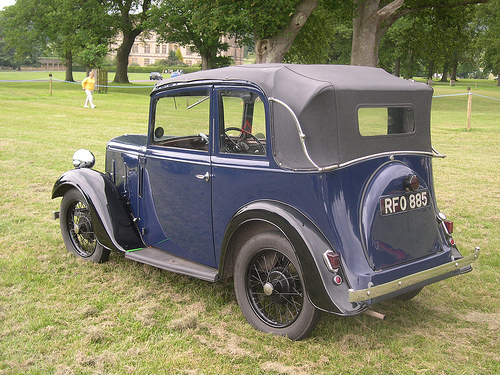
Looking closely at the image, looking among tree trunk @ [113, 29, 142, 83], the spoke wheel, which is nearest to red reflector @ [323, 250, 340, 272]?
the spoke wheel

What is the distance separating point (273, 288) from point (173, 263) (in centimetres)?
107

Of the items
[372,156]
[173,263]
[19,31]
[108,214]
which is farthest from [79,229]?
[19,31]

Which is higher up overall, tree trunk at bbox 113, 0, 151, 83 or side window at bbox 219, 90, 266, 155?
tree trunk at bbox 113, 0, 151, 83

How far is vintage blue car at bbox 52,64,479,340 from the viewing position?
11.1 ft

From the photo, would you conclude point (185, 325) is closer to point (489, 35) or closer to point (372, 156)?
point (372, 156)

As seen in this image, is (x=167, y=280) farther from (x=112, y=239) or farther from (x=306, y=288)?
(x=306, y=288)

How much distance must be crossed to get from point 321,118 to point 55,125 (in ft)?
47.9

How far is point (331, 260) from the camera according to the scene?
3285mm

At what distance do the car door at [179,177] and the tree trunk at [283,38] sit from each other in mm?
17778

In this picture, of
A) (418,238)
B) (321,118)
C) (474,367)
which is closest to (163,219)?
(321,118)

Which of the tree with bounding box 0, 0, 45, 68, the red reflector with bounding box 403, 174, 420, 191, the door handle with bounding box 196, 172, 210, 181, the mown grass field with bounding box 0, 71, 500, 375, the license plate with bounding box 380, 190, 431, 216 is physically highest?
the tree with bounding box 0, 0, 45, 68

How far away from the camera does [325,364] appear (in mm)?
3322

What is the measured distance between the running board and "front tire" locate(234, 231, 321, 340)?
0.31m

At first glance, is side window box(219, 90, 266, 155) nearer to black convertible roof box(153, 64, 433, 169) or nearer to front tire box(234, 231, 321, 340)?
black convertible roof box(153, 64, 433, 169)
